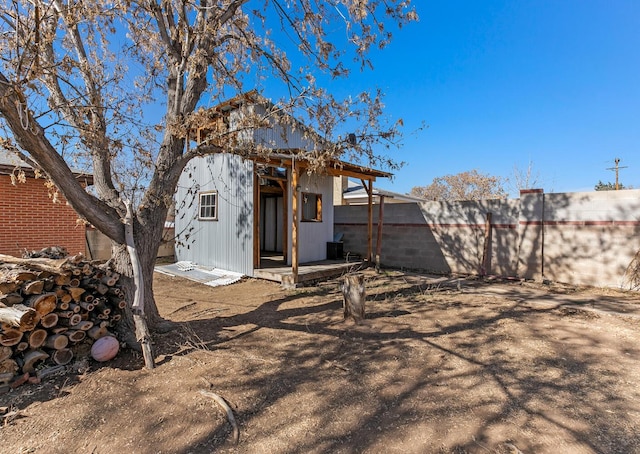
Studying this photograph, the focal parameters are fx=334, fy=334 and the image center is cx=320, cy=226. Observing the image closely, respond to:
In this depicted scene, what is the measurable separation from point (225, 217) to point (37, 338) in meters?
6.20

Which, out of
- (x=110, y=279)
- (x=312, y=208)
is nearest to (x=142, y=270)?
(x=110, y=279)

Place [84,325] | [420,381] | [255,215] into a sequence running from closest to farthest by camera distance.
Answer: [420,381] < [84,325] < [255,215]

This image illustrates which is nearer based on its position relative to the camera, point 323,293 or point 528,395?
point 528,395

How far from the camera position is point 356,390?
310cm

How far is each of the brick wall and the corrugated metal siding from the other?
9.69ft

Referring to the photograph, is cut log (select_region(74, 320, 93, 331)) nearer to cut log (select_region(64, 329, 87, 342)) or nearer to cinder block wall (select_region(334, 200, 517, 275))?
cut log (select_region(64, 329, 87, 342))

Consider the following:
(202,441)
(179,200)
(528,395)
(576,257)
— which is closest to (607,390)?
(528,395)

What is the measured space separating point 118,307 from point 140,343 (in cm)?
50

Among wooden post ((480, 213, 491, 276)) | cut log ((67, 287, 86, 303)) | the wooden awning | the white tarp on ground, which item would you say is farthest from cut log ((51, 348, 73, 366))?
wooden post ((480, 213, 491, 276))

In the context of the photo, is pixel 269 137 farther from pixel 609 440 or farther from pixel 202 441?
pixel 609 440

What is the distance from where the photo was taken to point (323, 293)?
23.7 ft

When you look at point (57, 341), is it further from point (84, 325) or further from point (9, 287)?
point (9, 287)

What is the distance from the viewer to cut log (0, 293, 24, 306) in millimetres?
3145

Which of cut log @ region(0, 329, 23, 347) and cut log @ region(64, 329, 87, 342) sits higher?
cut log @ region(0, 329, 23, 347)
